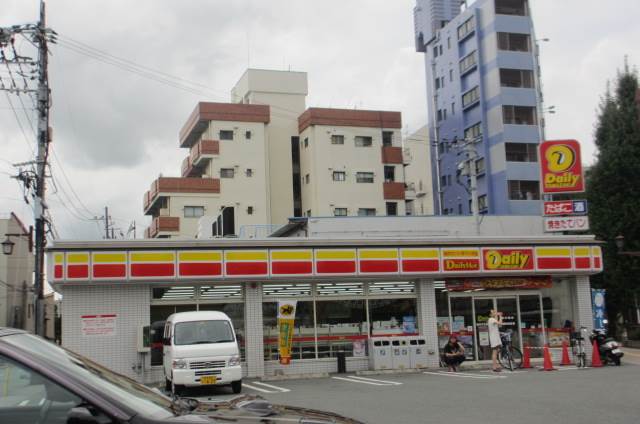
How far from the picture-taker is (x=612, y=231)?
37.9 meters

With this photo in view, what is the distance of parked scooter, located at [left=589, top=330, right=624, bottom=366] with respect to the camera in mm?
22797

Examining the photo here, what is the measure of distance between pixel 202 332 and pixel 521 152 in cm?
3986

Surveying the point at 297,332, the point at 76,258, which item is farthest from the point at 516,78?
the point at 76,258

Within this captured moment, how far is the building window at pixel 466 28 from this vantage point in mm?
56375

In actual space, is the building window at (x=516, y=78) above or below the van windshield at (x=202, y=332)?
above

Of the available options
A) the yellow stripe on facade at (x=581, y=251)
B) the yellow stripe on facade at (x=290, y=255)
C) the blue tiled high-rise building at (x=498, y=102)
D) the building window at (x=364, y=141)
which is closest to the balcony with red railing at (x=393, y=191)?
the building window at (x=364, y=141)

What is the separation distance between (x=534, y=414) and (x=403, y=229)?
80.1 feet

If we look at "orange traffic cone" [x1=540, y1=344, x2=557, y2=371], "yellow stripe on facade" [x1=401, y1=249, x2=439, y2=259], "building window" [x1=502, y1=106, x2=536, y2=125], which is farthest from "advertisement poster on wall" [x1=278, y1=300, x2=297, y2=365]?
"building window" [x1=502, y1=106, x2=536, y2=125]

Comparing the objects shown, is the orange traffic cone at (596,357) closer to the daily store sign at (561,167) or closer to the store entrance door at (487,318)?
the store entrance door at (487,318)

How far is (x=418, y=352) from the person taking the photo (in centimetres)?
2355

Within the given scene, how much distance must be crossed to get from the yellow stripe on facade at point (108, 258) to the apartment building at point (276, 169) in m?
30.9

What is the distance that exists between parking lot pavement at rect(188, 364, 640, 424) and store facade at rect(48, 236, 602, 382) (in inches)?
90.6

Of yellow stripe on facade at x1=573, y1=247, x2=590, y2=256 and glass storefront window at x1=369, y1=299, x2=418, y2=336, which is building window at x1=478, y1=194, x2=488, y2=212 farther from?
glass storefront window at x1=369, y1=299, x2=418, y2=336

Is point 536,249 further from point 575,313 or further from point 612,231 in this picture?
point 612,231
